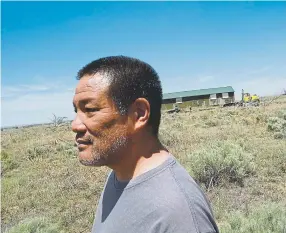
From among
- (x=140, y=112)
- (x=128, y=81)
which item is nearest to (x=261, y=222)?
(x=140, y=112)

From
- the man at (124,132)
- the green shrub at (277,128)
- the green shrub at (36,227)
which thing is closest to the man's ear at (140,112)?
the man at (124,132)

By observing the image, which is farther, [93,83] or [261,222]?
[261,222]

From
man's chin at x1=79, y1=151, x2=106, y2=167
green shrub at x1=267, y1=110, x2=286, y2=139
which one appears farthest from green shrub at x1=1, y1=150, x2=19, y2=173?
man's chin at x1=79, y1=151, x2=106, y2=167

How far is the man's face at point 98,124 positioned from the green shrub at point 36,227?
4.44m

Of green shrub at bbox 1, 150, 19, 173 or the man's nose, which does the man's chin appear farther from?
green shrub at bbox 1, 150, 19, 173

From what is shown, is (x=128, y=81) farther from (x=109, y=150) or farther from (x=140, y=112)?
(x=109, y=150)

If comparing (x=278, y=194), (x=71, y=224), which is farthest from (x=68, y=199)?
(x=278, y=194)

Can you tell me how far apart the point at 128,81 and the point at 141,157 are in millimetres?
360

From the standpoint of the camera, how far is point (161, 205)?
1289mm

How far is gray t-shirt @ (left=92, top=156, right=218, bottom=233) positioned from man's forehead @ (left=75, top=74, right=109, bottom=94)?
44cm

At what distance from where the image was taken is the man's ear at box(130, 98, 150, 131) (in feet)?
4.99

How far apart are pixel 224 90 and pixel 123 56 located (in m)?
60.8

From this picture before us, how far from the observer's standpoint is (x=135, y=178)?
4.93 ft

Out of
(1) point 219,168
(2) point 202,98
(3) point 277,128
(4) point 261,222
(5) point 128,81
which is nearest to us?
(5) point 128,81
